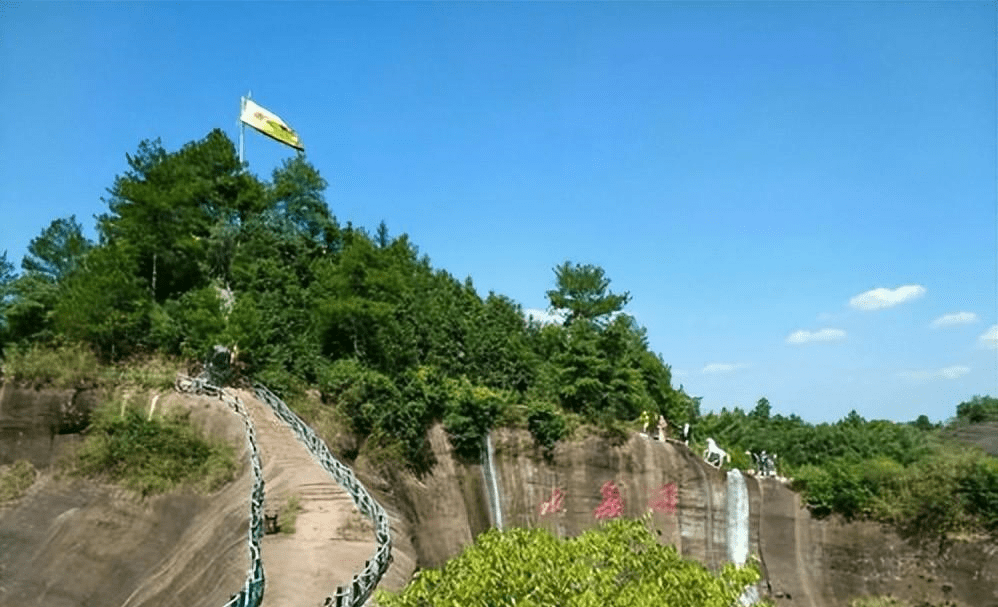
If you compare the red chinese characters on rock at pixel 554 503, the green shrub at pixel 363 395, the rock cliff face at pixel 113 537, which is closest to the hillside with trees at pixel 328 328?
the green shrub at pixel 363 395

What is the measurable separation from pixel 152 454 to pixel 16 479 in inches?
186

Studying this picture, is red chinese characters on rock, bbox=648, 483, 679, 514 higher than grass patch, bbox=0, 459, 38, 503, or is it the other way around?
grass patch, bbox=0, 459, 38, 503

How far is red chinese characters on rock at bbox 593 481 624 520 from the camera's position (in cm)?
3244

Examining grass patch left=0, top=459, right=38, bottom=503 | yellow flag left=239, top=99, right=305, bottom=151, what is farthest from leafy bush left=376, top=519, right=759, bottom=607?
yellow flag left=239, top=99, right=305, bottom=151

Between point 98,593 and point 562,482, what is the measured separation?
1839cm

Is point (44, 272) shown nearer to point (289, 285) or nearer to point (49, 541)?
point (289, 285)

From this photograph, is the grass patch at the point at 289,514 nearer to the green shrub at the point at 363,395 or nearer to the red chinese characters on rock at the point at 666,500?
the green shrub at the point at 363,395

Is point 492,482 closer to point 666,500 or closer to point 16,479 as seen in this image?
Result: point 666,500

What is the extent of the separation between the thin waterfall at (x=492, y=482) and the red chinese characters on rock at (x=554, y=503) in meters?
1.92

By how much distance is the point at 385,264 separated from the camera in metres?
34.2

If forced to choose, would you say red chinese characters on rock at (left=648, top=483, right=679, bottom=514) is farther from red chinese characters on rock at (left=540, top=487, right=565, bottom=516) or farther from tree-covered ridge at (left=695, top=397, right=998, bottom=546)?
tree-covered ridge at (left=695, top=397, right=998, bottom=546)

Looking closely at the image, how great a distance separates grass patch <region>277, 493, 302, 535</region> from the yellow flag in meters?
28.3

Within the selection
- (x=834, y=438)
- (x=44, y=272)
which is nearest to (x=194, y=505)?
(x=44, y=272)

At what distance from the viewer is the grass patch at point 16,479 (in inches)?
922
